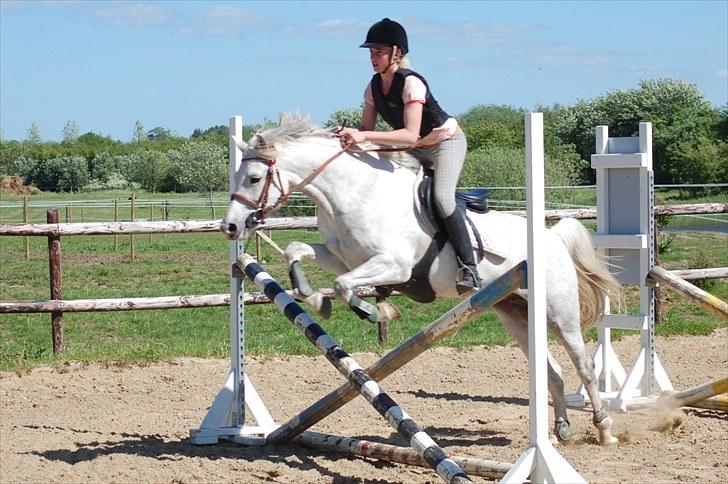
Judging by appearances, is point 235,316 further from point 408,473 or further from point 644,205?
point 644,205

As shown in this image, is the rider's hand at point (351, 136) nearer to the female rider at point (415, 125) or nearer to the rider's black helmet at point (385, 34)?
the female rider at point (415, 125)

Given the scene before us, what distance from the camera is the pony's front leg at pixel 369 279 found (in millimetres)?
5156

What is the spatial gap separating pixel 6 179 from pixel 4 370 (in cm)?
4413

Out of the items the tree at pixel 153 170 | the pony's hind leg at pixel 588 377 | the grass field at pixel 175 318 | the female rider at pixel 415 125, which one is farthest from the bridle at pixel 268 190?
the tree at pixel 153 170

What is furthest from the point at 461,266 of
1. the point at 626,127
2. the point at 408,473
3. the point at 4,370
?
the point at 626,127

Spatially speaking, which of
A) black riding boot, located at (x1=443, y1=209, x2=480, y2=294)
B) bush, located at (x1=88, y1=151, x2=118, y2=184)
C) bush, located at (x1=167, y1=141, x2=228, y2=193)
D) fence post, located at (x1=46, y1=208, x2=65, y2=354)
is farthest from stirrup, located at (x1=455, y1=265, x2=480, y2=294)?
bush, located at (x1=88, y1=151, x2=118, y2=184)

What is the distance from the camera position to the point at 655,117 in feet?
146

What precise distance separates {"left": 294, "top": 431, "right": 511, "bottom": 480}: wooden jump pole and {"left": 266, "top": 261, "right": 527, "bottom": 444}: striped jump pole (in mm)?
105

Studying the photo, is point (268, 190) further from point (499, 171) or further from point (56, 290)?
point (499, 171)

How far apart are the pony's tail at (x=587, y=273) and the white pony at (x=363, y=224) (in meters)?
0.24

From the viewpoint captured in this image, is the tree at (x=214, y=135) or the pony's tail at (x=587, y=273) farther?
the tree at (x=214, y=135)

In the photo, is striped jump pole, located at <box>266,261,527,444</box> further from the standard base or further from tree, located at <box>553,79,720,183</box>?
tree, located at <box>553,79,720,183</box>

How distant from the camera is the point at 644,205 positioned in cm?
709

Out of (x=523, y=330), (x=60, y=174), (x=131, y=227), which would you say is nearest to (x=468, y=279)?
(x=523, y=330)
